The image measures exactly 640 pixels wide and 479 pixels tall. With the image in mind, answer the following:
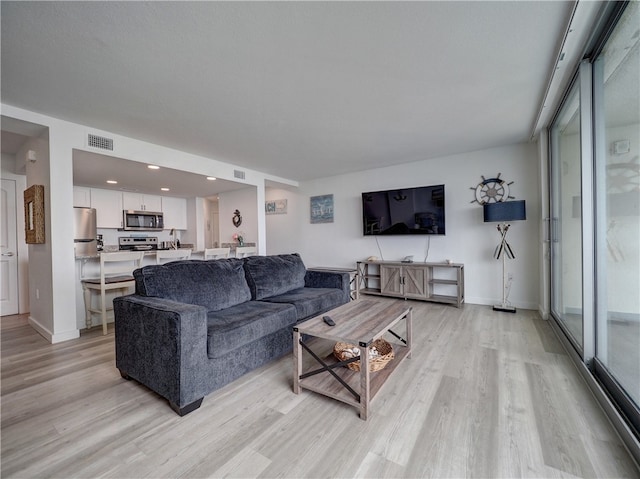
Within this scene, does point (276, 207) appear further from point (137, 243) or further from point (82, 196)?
point (82, 196)

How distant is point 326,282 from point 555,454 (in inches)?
91.1

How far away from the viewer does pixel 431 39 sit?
1.78 metres

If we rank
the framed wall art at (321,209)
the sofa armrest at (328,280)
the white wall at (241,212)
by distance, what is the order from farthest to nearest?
the framed wall art at (321,209) < the white wall at (241,212) < the sofa armrest at (328,280)

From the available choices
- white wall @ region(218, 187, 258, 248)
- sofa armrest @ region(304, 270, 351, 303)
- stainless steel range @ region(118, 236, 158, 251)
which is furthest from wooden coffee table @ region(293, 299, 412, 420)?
stainless steel range @ region(118, 236, 158, 251)

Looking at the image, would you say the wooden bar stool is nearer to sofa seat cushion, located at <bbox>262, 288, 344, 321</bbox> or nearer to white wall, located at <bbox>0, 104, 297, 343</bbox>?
white wall, located at <bbox>0, 104, 297, 343</bbox>

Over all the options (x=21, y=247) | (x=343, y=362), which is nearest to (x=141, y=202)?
(x=21, y=247)

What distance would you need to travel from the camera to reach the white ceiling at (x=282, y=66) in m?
1.58

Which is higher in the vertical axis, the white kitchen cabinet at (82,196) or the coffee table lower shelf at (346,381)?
the white kitchen cabinet at (82,196)

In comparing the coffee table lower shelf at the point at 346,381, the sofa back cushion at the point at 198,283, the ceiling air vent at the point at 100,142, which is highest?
the ceiling air vent at the point at 100,142

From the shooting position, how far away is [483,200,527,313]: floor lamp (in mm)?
3545

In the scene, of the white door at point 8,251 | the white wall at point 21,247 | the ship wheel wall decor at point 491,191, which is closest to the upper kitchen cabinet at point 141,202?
the white wall at point 21,247

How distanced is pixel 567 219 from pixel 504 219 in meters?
0.86

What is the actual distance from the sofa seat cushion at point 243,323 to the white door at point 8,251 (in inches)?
163

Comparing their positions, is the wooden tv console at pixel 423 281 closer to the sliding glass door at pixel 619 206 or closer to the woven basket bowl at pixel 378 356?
the sliding glass door at pixel 619 206
